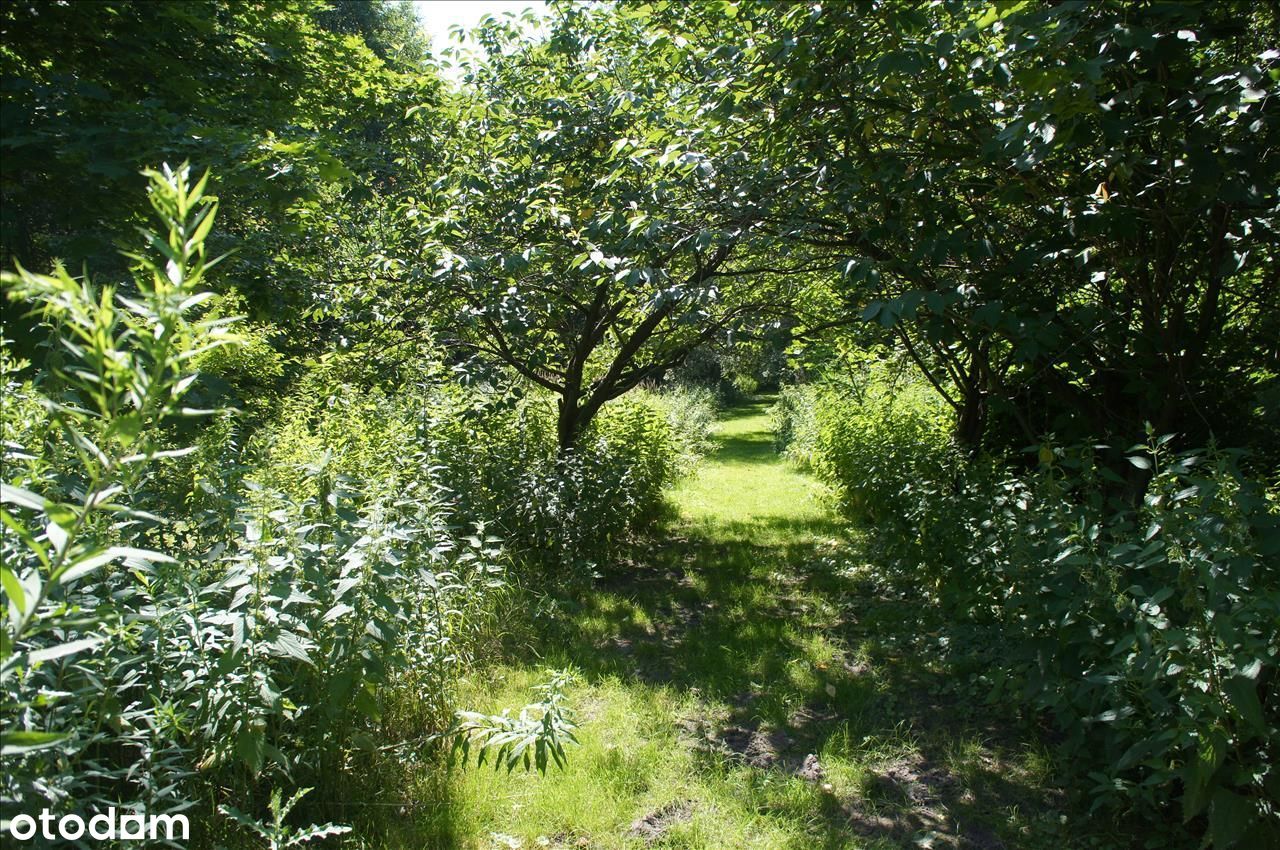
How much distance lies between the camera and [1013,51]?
3.13 m

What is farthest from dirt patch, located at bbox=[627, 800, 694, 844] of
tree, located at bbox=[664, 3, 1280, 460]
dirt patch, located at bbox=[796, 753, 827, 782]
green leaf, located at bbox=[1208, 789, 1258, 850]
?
tree, located at bbox=[664, 3, 1280, 460]

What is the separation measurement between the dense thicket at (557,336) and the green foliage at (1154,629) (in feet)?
0.06

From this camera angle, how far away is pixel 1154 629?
2.39 meters

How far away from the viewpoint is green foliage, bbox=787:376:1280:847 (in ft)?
7.16

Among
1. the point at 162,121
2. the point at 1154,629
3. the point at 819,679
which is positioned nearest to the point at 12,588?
the point at 162,121

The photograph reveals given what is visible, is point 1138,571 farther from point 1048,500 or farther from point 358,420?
point 358,420

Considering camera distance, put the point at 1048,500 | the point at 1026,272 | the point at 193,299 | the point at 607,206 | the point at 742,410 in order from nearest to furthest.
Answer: the point at 193,299, the point at 1048,500, the point at 1026,272, the point at 607,206, the point at 742,410

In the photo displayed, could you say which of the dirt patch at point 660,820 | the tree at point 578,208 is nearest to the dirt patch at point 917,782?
the dirt patch at point 660,820

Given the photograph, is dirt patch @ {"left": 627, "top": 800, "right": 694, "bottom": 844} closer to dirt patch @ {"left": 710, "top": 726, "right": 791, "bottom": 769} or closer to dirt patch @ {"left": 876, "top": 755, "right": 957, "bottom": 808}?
dirt patch @ {"left": 710, "top": 726, "right": 791, "bottom": 769}

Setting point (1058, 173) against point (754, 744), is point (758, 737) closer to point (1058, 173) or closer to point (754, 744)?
point (754, 744)

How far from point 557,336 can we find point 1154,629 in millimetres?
5162

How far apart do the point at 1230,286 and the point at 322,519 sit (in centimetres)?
471

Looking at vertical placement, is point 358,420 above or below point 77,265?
below

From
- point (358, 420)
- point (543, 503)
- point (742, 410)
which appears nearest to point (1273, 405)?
point (543, 503)
